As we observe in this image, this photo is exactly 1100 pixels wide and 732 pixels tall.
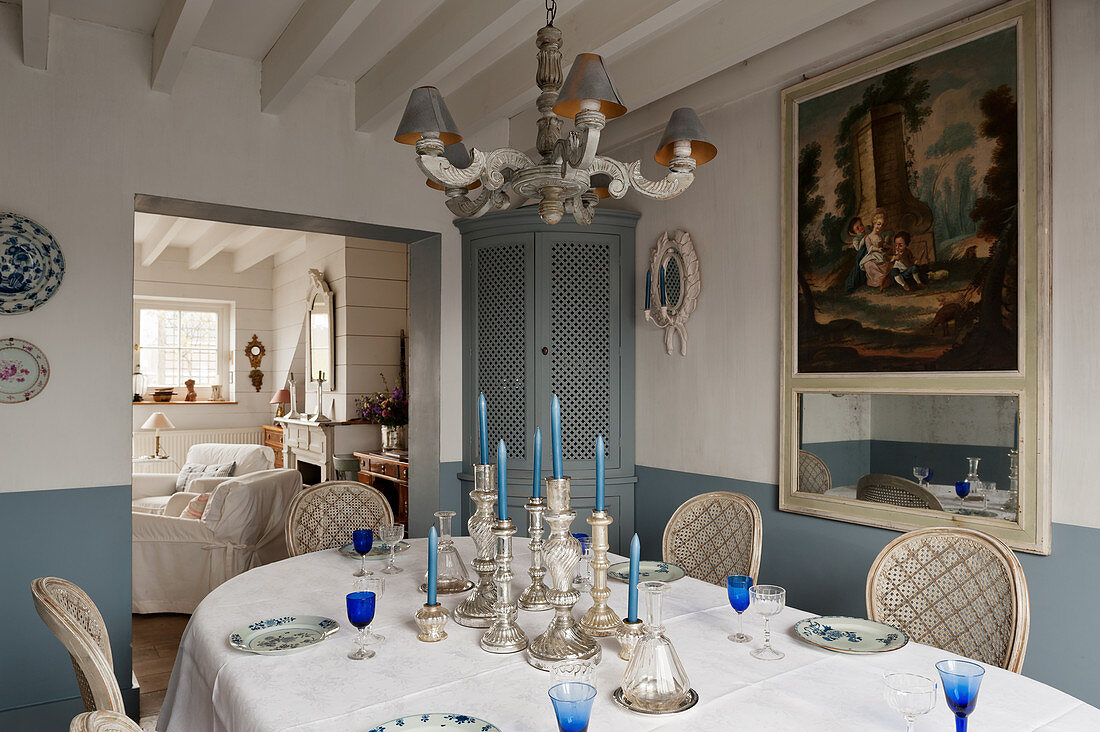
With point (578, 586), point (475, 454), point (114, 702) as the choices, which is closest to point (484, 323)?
point (475, 454)

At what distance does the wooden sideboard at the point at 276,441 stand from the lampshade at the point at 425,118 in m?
6.00

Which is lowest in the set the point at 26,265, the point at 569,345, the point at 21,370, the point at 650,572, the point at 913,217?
the point at 650,572

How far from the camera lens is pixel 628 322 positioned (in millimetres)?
3879

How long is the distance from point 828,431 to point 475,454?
180 cm

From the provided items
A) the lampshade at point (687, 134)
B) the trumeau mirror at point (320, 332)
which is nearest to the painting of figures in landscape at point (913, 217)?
the lampshade at point (687, 134)

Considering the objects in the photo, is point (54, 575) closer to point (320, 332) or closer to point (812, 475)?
point (812, 475)

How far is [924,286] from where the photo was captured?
2.57 meters

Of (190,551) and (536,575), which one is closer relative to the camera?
(536,575)

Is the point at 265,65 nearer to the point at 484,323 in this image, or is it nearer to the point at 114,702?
the point at 484,323

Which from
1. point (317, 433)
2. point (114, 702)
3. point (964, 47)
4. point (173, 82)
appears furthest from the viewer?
point (317, 433)

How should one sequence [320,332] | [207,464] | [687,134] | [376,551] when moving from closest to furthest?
[687,134] < [376,551] < [207,464] < [320,332]

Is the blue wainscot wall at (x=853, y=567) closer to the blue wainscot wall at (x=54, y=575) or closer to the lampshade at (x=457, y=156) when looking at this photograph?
the lampshade at (x=457, y=156)

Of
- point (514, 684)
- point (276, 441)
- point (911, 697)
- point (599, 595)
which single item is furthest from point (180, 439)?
point (911, 697)

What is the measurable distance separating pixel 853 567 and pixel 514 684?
1828 mm
